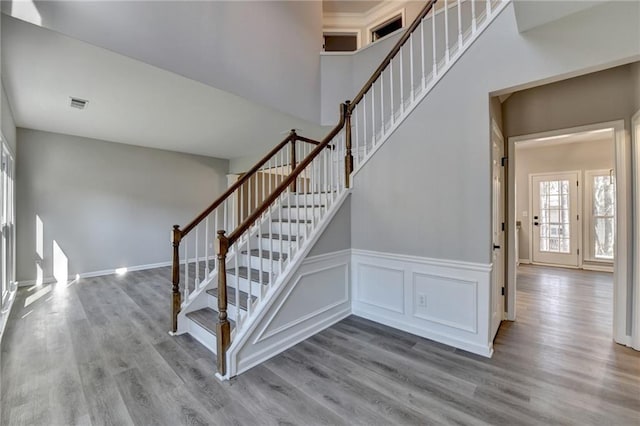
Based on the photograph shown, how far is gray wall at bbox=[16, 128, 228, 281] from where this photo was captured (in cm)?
451

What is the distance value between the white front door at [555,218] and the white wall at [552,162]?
132 mm

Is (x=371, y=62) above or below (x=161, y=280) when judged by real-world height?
above

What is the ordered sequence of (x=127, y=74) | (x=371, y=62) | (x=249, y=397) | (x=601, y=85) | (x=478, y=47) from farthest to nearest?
(x=371, y=62) < (x=127, y=74) < (x=601, y=85) < (x=478, y=47) < (x=249, y=397)

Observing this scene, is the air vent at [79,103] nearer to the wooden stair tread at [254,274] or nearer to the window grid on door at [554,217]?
the wooden stair tread at [254,274]

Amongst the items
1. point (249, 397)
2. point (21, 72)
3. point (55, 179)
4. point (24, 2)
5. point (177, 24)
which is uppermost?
point (177, 24)

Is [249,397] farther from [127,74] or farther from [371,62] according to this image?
[371,62]

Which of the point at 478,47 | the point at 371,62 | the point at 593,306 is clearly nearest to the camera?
the point at 478,47

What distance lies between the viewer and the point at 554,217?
6125mm

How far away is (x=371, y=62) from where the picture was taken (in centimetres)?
452

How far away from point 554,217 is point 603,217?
767 millimetres

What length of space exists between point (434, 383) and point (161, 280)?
4.60m

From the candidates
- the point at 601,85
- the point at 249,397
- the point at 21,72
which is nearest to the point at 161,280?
the point at 21,72

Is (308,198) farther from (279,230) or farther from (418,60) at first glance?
(418,60)

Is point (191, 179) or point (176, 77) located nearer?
point (176, 77)
